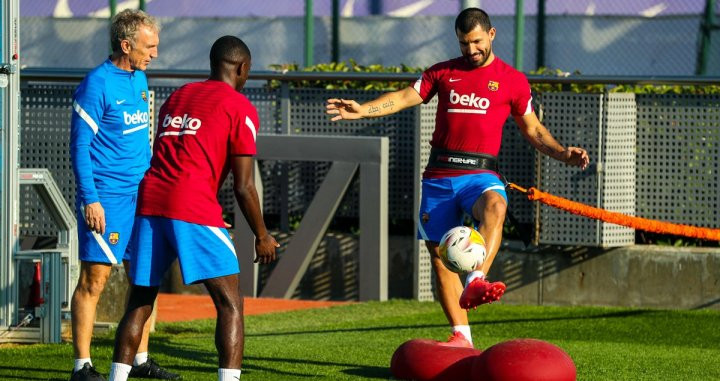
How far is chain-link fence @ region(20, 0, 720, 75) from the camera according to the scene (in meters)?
15.5

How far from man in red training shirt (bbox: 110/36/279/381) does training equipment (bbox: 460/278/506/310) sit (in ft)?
4.44

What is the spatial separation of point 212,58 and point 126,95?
1269 mm

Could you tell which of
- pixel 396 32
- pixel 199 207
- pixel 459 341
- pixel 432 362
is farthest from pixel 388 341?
pixel 396 32

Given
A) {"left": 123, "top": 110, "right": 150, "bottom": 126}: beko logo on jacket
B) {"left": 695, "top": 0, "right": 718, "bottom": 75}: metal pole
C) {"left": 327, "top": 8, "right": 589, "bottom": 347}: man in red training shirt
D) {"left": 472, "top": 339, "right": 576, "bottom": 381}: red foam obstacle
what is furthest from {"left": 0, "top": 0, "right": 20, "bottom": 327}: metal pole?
{"left": 695, "top": 0, "right": 718, "bottom": 75}: metal pole

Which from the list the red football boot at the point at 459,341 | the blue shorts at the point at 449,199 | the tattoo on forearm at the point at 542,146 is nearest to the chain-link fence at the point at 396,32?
the tattoo on forearm at the point at 542,146

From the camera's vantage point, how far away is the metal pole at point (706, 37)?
50.1ft

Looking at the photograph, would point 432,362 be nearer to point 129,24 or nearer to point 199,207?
point 199,207

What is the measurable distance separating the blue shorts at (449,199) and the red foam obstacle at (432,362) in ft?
3.01

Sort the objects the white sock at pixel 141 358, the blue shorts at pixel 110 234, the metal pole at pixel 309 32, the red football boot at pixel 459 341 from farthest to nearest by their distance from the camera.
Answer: the metal pole at pixel 309 32
the red football boot at pixel 459 341
the white sock at pixel 141 358
the blue shorts at pixel 110 234

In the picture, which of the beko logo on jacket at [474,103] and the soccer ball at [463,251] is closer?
the soccer ball at [463,251]

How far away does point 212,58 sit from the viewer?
23.5 feet

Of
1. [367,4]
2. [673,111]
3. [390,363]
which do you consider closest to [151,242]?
[390,363]

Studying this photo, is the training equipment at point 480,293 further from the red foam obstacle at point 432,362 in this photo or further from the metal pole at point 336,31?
the metal pole at point 336,31

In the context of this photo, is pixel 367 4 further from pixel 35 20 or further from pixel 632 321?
pixel 632 321
